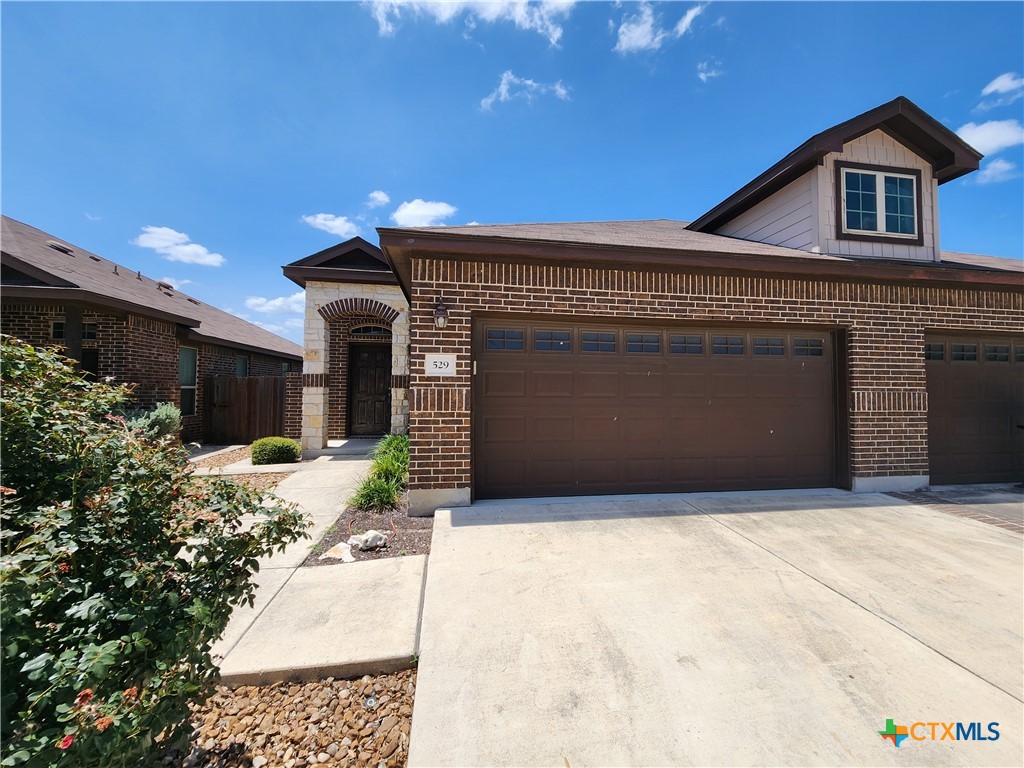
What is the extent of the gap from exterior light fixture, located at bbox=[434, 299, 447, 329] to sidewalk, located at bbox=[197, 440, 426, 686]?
2.62 metres

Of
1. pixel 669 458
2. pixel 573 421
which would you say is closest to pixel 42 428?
pixel 573 421

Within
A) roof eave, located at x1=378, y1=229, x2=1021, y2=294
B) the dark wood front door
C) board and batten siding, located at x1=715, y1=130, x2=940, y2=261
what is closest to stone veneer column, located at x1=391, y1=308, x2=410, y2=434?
the dark wood front door

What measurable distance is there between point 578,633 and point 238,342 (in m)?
14.8

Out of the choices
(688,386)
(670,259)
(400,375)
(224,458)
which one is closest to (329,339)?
(400,375)

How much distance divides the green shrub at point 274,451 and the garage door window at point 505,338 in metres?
5.94

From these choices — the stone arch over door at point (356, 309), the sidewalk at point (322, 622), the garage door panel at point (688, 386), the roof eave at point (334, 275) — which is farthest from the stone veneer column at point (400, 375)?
the garage door panel at point (688, 386)

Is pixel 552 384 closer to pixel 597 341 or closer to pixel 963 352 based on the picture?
pixel 597 341

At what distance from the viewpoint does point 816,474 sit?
6.32 metres

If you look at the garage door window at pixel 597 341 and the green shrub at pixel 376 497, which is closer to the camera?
the green shrub at pixel 376 497

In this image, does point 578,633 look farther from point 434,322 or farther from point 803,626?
point 434,322

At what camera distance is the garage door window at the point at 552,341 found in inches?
224

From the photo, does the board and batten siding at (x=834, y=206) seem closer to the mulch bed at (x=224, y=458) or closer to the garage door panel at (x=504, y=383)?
the garage door panel at (x=504, y=383)

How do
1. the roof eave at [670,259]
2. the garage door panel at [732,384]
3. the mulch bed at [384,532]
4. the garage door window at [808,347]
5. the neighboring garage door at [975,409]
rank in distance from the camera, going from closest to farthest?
1. the mulch bed at [384,532]
2. the roof eave at [670,259]
3. the garage door panel at [732,384]
4. the garage door window at [808,347]
5. the neighboring garage door at [975,409]

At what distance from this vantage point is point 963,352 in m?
6.71
